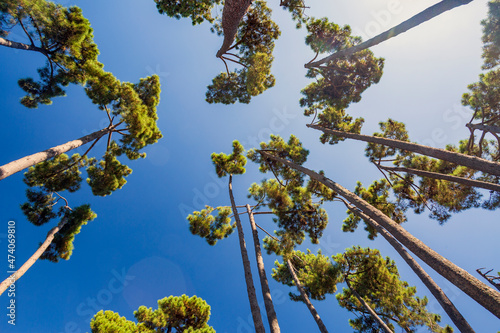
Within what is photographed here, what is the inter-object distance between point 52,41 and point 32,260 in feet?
31.0

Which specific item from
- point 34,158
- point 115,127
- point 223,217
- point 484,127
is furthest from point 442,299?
point 115,127

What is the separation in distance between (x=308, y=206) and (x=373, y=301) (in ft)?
25.8

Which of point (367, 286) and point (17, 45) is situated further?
point (367, 286)

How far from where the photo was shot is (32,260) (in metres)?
8.12

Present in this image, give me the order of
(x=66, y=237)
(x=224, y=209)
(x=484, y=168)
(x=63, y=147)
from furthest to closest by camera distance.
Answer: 1. (x=224, y=209)
2. (x=66, y=237)
3. (x=63, y=147)
4. (x=484, y=168)

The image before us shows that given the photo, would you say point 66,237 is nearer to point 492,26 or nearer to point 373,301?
point 373,301

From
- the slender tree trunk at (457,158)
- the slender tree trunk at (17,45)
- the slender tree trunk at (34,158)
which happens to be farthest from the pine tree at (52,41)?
the slender tree trunk at (457,158)

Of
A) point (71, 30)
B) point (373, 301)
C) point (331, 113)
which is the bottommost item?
point (373, 301)

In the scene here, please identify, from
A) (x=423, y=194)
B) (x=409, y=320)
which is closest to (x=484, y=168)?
(x=423, y=194)

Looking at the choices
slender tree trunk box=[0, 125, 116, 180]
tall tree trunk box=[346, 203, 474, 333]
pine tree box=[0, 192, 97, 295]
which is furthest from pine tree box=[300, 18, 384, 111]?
pine tree box=[0, 192, 97, 295]

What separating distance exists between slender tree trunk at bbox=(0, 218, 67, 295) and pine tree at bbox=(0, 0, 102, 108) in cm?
638

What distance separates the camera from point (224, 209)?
11.0m

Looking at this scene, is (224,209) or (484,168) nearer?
(484,168)

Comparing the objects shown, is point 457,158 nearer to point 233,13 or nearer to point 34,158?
point 233,13
